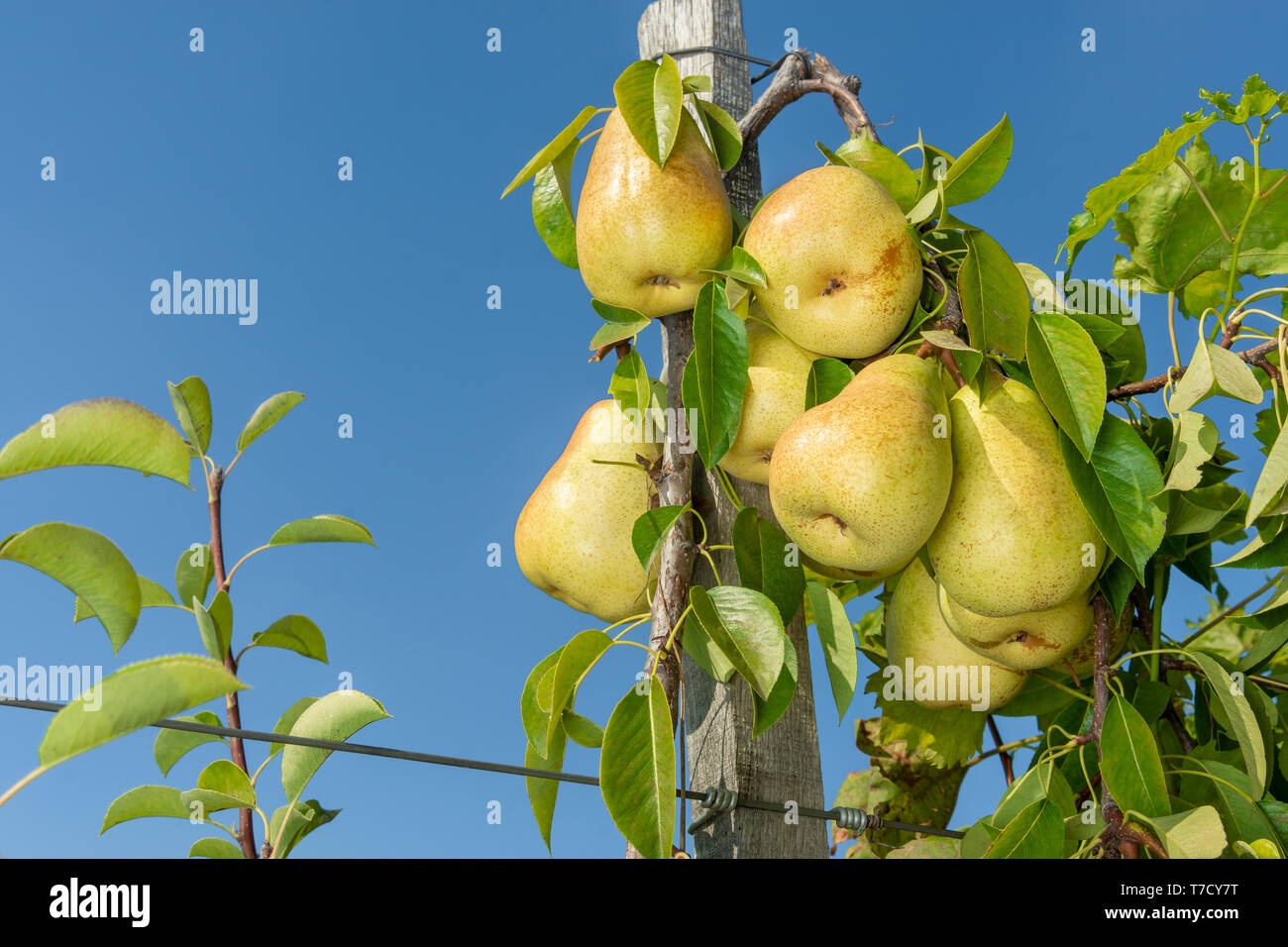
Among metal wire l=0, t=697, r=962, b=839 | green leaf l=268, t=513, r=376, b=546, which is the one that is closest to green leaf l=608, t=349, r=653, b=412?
green leaf l=268, t=513, r=376, b=546

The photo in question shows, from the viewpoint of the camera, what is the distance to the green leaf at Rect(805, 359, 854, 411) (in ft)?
3.63

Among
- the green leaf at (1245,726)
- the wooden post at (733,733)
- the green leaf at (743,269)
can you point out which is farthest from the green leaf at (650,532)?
the green leaf at (1245,726)

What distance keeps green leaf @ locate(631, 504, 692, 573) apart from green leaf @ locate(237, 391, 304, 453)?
42 centimetres

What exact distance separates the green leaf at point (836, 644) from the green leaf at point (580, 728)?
10.1 inches

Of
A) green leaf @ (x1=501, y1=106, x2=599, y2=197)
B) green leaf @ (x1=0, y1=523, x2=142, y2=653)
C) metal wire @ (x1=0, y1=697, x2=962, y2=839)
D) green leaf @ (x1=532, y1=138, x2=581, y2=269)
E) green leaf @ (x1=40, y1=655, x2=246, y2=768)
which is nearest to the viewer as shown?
green leaf @ (x1=40, y1=655, x2=246, y2=768)

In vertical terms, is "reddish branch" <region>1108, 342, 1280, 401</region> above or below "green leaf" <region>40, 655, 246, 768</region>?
above

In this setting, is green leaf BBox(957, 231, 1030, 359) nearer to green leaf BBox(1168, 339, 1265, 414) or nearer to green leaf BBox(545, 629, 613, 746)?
green leaf BBox(1168, 339, 1265, 414)

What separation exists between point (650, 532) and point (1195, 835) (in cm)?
59

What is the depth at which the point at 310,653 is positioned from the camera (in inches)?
46.9

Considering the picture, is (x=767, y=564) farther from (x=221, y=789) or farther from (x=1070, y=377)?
(x=221, y=789)

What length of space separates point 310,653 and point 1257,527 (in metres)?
1.07

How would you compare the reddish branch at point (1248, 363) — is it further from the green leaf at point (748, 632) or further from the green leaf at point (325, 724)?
the green leaf at point (325, 724)

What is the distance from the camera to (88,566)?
0.63m
